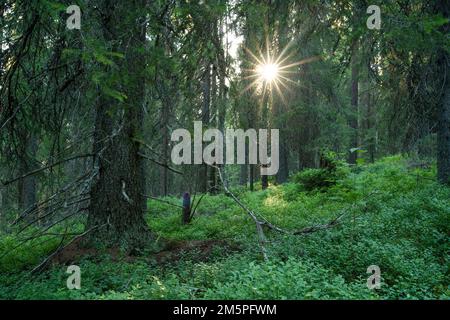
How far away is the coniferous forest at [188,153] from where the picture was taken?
15.5 feet

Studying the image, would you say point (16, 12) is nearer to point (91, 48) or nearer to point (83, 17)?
point (83, 17)

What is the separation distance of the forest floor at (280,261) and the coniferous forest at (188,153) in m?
0.03

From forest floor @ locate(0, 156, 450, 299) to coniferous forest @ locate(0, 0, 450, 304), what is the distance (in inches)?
1.3

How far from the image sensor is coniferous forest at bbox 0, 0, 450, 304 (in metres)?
4.73

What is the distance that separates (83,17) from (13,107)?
232 cm

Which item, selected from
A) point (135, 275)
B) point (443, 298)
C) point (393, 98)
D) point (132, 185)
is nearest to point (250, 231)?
point (132, 185)

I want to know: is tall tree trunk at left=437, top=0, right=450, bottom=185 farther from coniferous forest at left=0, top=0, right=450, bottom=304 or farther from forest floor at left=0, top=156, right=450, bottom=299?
forest floor at left=0, top=156, right=450, bottom=299

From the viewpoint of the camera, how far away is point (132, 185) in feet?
24.5

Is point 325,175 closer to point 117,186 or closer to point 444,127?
point 444,127

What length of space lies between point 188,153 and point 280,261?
2454 millimetres

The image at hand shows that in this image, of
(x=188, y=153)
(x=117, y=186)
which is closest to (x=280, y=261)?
(x=188, y=153)

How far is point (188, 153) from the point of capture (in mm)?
6254

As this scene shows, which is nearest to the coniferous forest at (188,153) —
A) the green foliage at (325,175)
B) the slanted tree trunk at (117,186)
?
the slanted tree trunk at (117,186)

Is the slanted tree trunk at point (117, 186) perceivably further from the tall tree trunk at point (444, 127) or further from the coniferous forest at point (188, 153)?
the tall tree trunk at point (444, 127)
